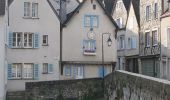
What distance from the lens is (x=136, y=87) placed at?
17922 millimetres

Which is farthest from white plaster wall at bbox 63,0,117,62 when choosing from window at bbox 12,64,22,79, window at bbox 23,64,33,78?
window at bbox 12,64,22,79

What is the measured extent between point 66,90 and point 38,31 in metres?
9.72

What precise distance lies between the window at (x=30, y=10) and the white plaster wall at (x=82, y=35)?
339 centimetres

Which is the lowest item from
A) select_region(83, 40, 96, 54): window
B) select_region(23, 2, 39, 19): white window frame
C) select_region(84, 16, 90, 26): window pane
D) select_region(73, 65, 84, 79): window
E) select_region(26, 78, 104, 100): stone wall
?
select_region(26, 78, 104, 100): stone wall

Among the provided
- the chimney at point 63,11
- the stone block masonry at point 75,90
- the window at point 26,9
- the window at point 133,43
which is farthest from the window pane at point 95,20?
the stone block masonry at point 75,90

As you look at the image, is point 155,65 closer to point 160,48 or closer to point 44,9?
point 160,48

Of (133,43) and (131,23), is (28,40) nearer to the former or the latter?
(133,43)

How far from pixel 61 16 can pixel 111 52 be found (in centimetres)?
602

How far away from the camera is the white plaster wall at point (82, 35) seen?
41.4 metres

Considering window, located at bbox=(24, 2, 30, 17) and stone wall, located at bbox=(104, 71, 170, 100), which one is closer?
stone wall, located at bbox=(104, 71, 170, 100)

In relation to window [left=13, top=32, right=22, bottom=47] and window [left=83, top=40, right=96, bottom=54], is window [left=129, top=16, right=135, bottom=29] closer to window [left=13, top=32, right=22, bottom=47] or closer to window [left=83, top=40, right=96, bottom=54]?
window [left=83, top=40, right=96, bottom=54]

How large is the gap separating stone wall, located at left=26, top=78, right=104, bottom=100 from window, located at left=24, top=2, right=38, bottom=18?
994 cm

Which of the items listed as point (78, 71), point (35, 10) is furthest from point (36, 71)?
point (35, 10)

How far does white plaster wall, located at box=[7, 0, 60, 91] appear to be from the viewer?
38562 mm
